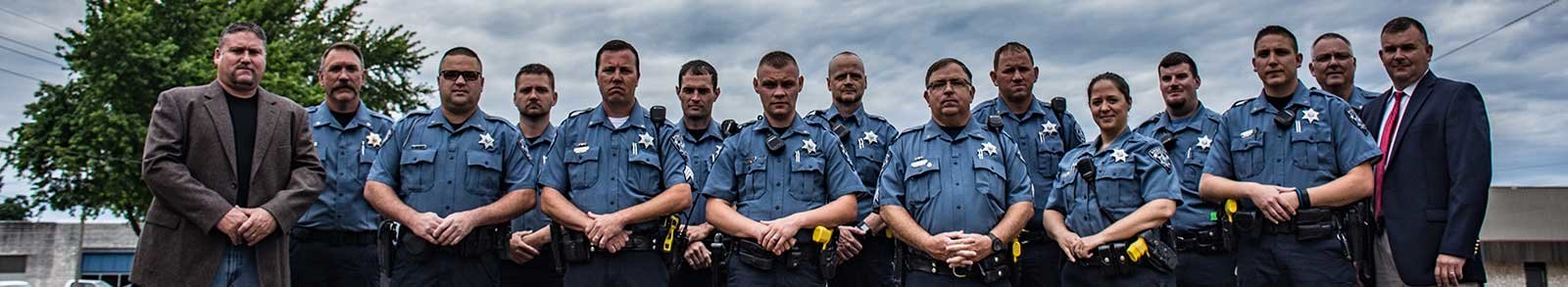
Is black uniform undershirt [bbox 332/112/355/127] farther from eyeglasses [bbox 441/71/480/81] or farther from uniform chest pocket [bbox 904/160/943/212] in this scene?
uniform chest pocket [bbox 904/160/943/212]

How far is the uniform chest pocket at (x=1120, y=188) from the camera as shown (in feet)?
19.1

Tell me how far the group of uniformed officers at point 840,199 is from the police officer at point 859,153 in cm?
2

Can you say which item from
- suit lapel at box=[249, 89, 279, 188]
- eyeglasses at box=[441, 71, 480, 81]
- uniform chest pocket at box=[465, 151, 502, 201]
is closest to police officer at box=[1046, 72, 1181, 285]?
uniform chest pocket at box=[465, 151, 502, 201]

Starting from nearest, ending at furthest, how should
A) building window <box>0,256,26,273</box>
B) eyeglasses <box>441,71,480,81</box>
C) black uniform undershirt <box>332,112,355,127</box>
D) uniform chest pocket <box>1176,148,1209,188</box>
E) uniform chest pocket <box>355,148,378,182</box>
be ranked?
1. eyeglasses <box>441,71,480,81</box>
2. uniform chest pocket <box>1176,148,1209,188</box>
3. uniform chest pocket <box>355,148,378,182</box>
4. black uniform undershirt <box>332,112,355,127</box>
5. building window <box>0,256,26,273</box>

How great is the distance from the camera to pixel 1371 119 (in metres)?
6.22

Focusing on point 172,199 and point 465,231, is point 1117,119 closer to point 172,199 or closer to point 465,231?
point 465,231

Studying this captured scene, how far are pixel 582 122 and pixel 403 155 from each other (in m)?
1.02

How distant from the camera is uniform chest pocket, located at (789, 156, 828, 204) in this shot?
6031 millimetres

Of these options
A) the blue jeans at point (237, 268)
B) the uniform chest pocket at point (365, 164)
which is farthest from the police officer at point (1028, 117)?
the blue jeans at point (237, 268)

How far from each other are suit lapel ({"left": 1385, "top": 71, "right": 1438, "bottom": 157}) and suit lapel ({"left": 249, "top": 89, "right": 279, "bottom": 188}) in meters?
5.89

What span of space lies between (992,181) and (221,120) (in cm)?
395

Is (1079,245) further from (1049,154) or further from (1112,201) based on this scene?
(1049,154)

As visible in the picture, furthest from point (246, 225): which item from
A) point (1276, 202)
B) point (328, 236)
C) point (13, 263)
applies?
point (13, 263)

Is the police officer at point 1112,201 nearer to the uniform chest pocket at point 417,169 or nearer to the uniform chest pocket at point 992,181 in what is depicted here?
the uniform chest pocket at point 992,181
